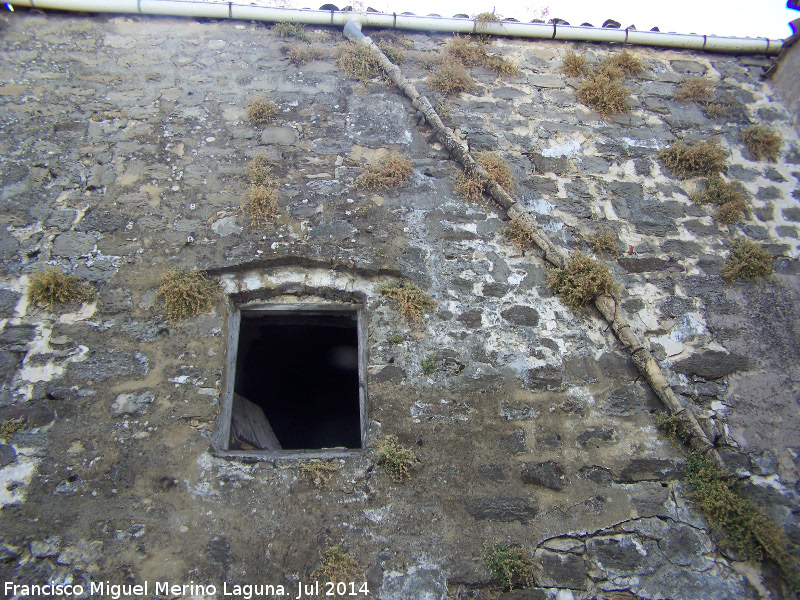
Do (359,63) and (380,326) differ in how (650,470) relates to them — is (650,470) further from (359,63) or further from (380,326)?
(359,63)

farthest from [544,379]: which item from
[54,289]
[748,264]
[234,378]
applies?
[54,289]

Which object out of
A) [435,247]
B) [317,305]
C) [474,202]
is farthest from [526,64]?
[317,305]

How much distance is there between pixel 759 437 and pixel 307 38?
5.01 meters

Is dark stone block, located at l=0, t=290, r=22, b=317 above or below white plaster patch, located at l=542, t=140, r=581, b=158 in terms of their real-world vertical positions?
below

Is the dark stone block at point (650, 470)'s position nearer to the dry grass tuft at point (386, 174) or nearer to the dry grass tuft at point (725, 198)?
the dry grass tuft at point (725, 198)

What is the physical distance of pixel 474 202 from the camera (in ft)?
13.3

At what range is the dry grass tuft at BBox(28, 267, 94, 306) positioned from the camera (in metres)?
3.38

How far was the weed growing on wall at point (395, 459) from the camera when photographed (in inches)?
120

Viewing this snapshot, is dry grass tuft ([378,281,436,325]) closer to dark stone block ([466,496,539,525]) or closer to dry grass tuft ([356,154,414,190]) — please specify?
dry grass tuft ([356,154,414,190])

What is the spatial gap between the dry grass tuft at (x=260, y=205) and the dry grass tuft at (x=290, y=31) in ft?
6.29

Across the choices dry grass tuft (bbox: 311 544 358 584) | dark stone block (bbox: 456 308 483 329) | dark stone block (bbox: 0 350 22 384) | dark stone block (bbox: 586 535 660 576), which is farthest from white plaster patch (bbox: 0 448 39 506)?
dark stone block (bbox: 586 535 660 576)

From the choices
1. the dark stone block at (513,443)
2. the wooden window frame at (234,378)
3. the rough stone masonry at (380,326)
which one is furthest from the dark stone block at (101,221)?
the dark stone block at (513,443)

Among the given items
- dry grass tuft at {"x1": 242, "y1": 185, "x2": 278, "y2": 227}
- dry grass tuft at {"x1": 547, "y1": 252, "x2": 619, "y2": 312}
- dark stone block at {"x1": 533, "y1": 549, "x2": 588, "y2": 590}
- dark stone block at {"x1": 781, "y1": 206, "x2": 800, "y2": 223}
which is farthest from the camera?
dark stone block at {"x1": 781, "y1": 206, "x2": 800, "y2": 223}

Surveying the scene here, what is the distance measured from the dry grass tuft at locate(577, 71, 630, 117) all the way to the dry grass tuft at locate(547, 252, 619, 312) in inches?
72.0
